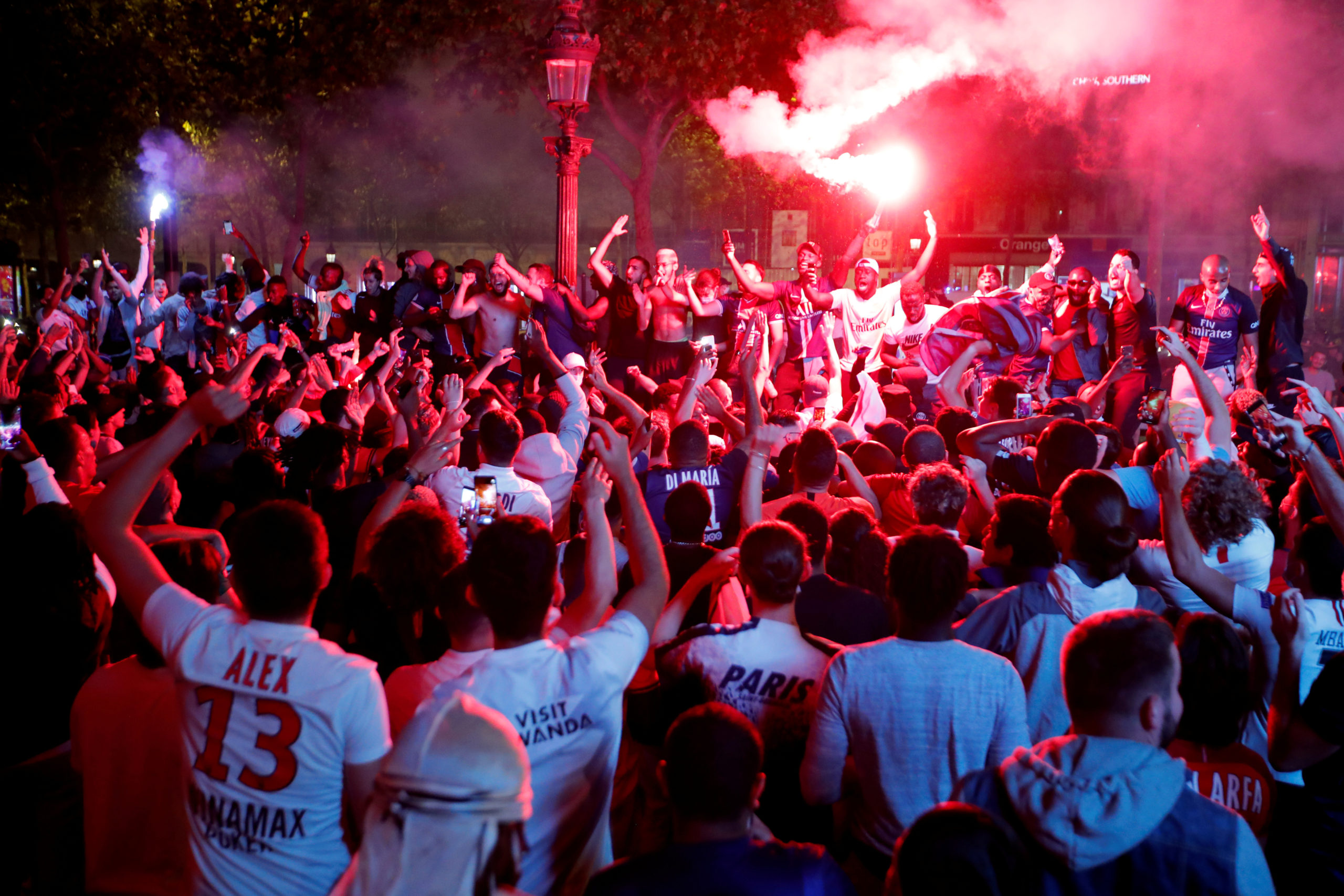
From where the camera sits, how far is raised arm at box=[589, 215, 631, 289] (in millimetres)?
11971

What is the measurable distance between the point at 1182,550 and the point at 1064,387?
865 cm

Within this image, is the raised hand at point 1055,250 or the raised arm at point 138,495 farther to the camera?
the raised hand at point 1055,250

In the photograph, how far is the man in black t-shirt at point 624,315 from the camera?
12859 millimetres

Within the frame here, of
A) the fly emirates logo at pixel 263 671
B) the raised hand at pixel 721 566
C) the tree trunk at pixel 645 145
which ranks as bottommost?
the fly emirates logo at pixel 263 671

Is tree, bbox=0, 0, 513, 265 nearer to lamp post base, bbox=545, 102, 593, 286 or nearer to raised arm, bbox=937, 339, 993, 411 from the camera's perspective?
lamp post base, bbox=545, 102, 593, 286

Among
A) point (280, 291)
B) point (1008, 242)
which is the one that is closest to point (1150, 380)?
point (280, 291)

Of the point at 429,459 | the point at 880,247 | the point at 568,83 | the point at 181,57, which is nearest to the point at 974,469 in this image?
the point at 429,459

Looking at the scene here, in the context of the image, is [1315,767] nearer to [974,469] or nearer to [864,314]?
[974,469]

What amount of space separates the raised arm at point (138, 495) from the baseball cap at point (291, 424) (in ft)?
14.6

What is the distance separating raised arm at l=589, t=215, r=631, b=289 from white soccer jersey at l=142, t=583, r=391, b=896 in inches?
378

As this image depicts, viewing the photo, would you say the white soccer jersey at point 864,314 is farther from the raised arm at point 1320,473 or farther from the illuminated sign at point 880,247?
the illuminated sign at point 880,247

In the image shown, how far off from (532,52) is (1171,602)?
2156 cm

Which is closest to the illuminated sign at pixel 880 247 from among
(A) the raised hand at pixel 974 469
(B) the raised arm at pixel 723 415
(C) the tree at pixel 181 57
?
(C) the tree at pixel 181 57

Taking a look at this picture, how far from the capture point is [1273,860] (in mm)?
3150
